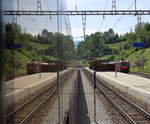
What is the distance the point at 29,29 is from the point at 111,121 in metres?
9.24

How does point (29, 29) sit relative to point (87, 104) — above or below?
above

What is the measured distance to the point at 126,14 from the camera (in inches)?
1307

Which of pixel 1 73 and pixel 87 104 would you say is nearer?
pixel 1 73

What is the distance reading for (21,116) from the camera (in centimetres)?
146

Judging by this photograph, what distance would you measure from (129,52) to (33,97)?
277 feet

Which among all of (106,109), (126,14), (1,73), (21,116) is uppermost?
(126,14)

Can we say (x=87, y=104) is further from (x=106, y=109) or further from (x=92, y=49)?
(x=92, y=49)

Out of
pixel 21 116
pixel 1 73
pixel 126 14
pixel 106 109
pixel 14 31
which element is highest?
pixel 126 14

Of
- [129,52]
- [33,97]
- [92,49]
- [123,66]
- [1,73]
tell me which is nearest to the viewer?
[1,73]

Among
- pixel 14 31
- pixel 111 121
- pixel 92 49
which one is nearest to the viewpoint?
pixel 14 31

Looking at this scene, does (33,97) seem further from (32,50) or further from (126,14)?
(126,14)

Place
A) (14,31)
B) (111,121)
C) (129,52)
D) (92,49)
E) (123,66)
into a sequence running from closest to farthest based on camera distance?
(14,31), (111,121), (92,49), (123,66), (129,52)

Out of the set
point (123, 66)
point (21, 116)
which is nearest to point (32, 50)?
point (21, 116)

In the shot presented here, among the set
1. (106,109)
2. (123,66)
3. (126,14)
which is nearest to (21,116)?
(106,109)
